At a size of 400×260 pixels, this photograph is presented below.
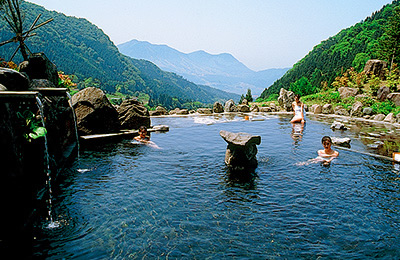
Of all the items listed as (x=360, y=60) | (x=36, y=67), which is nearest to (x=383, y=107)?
(x=36, y=67)

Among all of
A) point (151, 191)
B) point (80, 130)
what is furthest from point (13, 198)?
point (80, 130)

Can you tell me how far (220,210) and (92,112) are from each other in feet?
39.5

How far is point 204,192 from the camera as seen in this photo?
29.0 ft

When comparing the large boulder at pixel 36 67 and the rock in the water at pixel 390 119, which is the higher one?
the large boulder at pixel 36 67

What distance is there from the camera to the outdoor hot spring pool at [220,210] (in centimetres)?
580

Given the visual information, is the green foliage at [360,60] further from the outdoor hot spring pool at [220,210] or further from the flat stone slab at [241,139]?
the flat stone slab at [241,139]

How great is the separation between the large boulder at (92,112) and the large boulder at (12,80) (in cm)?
751

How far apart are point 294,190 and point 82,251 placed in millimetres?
6751

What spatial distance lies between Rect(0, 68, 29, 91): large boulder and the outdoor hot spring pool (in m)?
3.63

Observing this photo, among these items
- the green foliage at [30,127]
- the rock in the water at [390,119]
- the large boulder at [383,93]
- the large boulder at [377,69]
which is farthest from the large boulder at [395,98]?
the green foliage at [30,127]

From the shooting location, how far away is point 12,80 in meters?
8.21

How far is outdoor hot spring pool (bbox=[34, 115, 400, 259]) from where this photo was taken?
5797mm

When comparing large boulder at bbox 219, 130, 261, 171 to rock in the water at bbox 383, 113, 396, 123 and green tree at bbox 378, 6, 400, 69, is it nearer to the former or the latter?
rock in the water at bbox 383, 113, 396, 123

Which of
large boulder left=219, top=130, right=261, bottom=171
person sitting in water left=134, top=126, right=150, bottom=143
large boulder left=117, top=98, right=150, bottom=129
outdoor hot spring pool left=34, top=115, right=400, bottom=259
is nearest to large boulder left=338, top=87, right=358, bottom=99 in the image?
outdoor hot spring pool left=34, top=115, right=400, bottom=259
